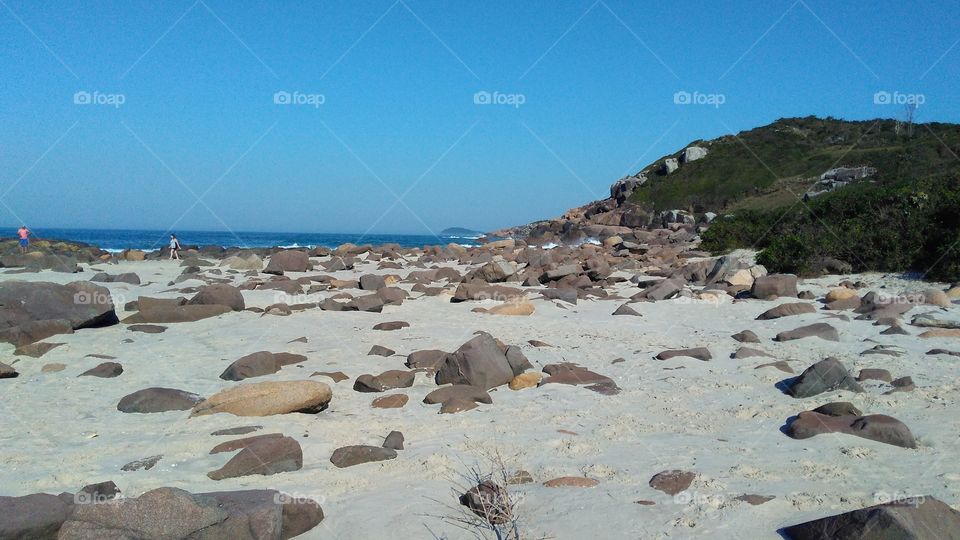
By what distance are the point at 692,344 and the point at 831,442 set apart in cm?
434

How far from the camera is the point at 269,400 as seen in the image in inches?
265

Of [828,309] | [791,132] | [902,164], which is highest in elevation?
[791,132]

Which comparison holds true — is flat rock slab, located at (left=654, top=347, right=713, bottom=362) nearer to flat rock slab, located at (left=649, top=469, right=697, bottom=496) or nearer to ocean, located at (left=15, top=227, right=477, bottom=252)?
flat rock slab, located at (left=649, top=469, right=697, bottom=496)

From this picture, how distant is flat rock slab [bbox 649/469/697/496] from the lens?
4.54 metres

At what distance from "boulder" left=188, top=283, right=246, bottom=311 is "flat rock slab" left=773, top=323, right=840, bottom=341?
29.5 ft

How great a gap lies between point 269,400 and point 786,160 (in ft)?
157

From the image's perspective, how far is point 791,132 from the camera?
183 feet

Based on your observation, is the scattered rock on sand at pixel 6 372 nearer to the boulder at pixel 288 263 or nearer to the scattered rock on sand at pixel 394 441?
the scattered rock on sand at pixel 394 441

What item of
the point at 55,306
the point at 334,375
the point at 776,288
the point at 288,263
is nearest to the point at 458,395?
the point at 334,375

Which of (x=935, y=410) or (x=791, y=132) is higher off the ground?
(x=791, y=132)

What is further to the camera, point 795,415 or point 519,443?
point 795,415

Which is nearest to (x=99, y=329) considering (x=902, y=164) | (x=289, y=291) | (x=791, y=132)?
(x=289, y=291)

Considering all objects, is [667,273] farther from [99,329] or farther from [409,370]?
[99,329]

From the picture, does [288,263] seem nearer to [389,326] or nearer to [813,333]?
[389,326]
